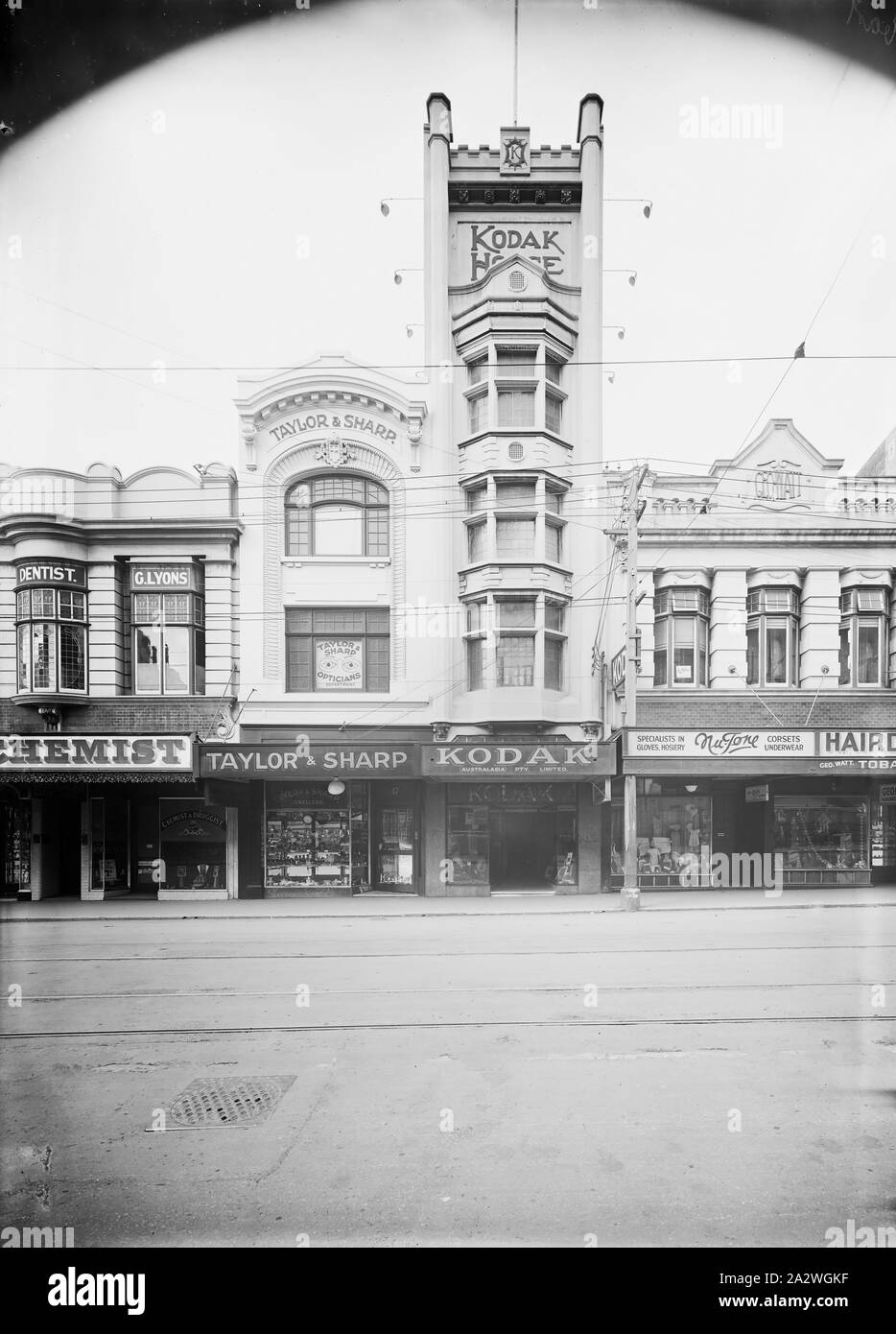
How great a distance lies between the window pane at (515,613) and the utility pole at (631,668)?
203 cm

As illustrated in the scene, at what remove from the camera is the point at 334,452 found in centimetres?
1277

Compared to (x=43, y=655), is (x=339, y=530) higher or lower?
higher

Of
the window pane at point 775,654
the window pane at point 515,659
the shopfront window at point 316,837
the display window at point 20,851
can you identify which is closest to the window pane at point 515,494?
the window pane at point 515,659

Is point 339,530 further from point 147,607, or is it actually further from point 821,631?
point 821,631

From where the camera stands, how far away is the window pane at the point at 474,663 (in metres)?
14.9

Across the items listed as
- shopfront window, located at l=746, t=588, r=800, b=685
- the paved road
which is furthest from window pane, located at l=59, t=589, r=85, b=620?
shopfront window, located at l=746, t=588, r=800, b=685

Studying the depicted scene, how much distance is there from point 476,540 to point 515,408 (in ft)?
9.72

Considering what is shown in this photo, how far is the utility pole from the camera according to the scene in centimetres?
1401

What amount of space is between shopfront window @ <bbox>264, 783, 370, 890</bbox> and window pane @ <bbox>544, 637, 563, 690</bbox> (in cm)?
487

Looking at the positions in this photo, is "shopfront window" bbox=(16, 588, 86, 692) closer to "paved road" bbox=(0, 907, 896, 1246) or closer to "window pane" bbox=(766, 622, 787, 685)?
"paved road" bbox=(0, 907, 896, 1246)

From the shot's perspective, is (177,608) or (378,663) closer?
(177,608)

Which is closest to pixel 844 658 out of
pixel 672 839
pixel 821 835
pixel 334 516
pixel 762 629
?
pixel 762 629

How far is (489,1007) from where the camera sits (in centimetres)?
702

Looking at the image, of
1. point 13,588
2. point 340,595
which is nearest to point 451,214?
point 340,595
